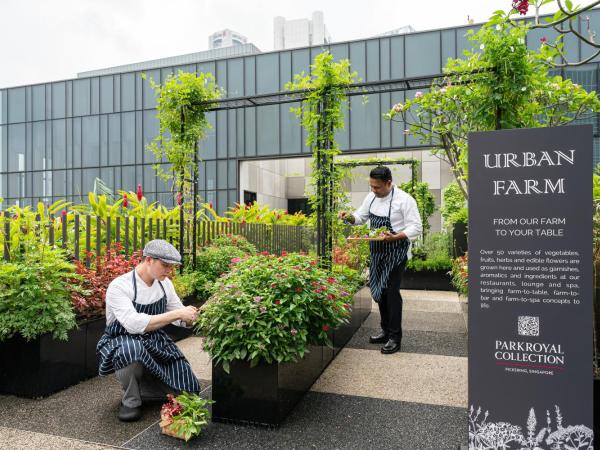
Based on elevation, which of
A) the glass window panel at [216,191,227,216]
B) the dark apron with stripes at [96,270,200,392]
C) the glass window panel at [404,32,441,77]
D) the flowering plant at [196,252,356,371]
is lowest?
the dark apron with stripes at [96,270,200,392]

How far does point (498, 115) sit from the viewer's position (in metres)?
4.08

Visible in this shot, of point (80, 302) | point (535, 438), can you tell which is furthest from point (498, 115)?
point (80, 302)

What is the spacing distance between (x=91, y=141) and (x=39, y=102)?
463 centimetres

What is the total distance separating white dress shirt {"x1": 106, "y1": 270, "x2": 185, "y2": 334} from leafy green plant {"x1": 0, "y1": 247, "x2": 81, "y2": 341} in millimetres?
671

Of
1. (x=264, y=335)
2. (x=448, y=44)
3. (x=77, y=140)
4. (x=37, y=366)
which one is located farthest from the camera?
(x=77, y=140)

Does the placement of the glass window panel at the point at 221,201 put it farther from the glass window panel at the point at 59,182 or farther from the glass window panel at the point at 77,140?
the glass window panel at the point at 59,182

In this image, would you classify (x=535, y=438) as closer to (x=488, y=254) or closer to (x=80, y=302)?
(x=488, y=254)

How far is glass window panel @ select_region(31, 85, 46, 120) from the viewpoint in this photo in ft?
94.4

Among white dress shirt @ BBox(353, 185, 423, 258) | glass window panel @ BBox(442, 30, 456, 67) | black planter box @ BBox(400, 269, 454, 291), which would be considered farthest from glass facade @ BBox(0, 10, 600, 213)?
white dress shirt @ BBox(353, 185, 423, 258)

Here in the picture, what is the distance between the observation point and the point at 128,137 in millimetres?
27141

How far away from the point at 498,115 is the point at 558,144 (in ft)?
6.41

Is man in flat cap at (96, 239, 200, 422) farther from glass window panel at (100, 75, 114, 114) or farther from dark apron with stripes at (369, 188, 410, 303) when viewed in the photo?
glass window panel at (100, 75, 114, 114)

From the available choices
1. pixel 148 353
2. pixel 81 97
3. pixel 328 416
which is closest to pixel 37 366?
pixel 148 353

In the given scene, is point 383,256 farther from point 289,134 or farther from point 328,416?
point 289,134
